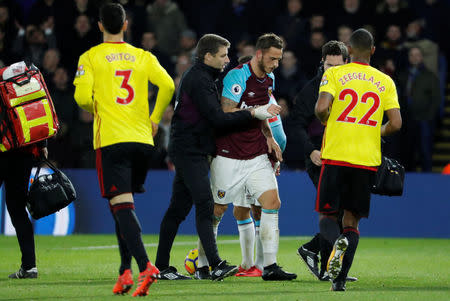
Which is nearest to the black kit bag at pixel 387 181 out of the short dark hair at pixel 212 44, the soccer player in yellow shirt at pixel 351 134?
the soccer player in yellow shirt at pixel 351 134

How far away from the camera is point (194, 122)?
334 inches

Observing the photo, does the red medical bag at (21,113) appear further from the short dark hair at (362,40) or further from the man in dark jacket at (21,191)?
the short dark hair at (362,40)

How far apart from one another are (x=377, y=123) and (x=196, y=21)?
1177 cm

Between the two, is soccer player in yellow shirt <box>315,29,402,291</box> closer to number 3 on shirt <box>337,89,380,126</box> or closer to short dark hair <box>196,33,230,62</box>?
number 3 on shirt <box>337,89,380,126</box>

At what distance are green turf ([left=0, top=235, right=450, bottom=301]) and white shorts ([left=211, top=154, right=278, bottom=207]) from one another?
0.76 meters

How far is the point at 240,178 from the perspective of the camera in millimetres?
8711

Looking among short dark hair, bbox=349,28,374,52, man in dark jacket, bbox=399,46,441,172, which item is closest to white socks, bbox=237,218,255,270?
short dark hair, bbox=349,28,374,52

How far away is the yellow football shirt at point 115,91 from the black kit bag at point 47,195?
1584 mm

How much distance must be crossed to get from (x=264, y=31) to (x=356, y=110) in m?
10.0

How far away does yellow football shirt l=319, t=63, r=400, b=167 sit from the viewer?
7625mm

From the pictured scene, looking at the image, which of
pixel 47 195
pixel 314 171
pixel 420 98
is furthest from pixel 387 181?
pixel 420 98

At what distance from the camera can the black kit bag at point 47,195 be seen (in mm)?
8742

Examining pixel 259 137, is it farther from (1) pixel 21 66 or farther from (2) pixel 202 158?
(1) pixel 21 66

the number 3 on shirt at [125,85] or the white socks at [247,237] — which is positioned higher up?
the number 3 on shirt at [125,85]
